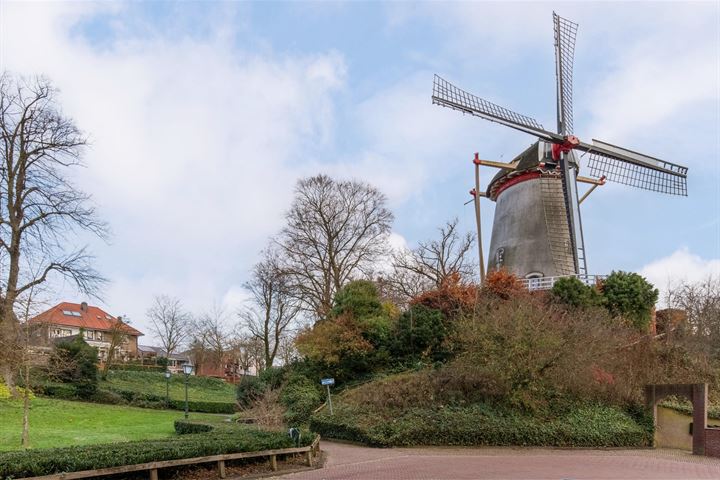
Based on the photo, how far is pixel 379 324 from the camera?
2602 cm

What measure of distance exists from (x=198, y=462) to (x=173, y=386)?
108ft

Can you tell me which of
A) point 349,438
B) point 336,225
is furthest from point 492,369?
point 336,225

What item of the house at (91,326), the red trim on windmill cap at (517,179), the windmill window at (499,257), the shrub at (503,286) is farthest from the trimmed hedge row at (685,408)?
the house at (91,326)

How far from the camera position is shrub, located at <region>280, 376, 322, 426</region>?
2316 cm

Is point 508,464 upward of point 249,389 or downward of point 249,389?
upward

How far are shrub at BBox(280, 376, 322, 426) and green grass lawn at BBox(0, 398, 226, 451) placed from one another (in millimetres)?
4707

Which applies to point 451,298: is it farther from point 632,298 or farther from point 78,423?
point 78,423

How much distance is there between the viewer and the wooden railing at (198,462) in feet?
30.0

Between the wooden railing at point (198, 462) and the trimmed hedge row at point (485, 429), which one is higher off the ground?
the wooden railing at point (198, 462)

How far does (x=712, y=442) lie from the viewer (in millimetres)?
17594

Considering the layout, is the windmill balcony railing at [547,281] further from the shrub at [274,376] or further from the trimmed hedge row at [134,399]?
the trimmed hedge row at [134,399]

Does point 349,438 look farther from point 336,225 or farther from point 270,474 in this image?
point 336,225

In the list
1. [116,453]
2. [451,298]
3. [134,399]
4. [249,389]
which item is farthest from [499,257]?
[116,453]

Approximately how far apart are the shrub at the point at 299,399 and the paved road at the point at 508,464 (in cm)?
524
